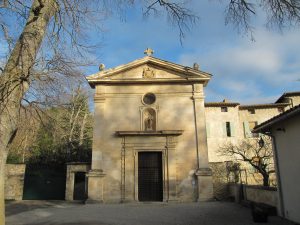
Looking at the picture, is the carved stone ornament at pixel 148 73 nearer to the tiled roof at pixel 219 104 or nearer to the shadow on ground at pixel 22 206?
the shadow on ground at pixel 22 206

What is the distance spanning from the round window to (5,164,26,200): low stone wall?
9252 mm

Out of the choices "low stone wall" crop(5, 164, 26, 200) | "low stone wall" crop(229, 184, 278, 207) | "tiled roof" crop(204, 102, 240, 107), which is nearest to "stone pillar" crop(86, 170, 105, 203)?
"low stone wall" crop(5, 164, 26, 200)

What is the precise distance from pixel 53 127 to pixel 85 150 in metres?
17.7

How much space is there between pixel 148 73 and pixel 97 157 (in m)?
5.94

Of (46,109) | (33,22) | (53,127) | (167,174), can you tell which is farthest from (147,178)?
(33,22)

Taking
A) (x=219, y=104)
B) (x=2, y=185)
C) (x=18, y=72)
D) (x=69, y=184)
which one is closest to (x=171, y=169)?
(x=69, y=184)

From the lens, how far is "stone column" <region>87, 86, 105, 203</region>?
55.9ft

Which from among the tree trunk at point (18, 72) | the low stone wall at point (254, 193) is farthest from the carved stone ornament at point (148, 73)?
the tree trunk at point (18, 72)

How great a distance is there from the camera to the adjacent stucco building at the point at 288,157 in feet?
29.3

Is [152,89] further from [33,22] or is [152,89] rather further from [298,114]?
[33,22]

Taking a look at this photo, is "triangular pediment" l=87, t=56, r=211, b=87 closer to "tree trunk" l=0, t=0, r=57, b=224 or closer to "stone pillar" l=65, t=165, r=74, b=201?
"stone pillar" l=65, t=165, r=74, b=201

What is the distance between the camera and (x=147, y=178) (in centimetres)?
1792

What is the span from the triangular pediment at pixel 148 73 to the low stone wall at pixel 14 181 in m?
7.60

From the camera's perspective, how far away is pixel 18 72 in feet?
17.7
